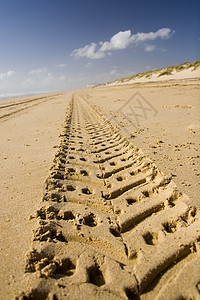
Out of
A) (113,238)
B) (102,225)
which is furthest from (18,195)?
(113,238)

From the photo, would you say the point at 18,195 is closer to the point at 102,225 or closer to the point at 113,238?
the point at 102,225

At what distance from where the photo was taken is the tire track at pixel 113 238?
106cm

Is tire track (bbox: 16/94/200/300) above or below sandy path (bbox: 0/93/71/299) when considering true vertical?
below

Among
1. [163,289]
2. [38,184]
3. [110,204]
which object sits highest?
[38,184]

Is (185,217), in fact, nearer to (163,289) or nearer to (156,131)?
(163,289)

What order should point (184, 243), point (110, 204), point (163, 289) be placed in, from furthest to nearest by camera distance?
1. point (110, 204)
2. point (184, 243)
3. point (163, 289)

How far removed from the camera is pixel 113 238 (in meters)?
1.38

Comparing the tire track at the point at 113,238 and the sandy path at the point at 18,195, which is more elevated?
the sandy path at the point at 18,195

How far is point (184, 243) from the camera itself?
1.30 meters

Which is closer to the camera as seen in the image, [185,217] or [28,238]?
[28,238]

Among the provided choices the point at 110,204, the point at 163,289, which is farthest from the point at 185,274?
the point at 110,204

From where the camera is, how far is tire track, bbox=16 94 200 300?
1064mm

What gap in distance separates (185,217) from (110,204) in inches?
25.0

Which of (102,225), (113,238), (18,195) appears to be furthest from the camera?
(18,195)
